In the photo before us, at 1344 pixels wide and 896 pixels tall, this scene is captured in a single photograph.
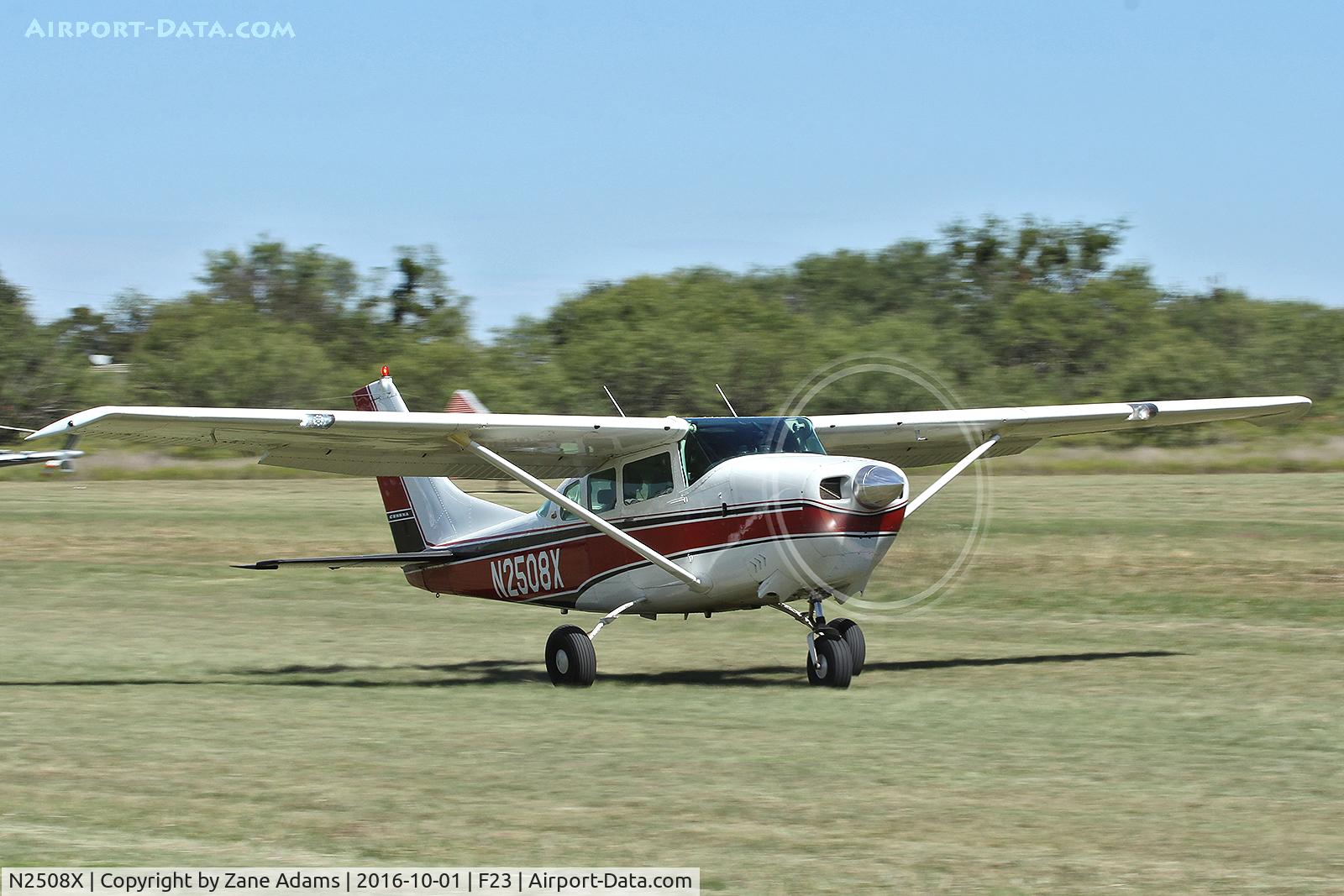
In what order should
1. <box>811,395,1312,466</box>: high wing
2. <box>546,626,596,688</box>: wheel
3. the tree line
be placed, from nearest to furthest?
1. <box>546,626,596,688</box>: wheel
2. <box>811,395,1312,466</box>: high wing
3. the tree line

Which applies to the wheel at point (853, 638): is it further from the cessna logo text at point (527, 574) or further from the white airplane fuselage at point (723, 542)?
the cessna logo text at point (527, 574)

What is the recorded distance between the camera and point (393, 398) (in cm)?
Result: 1563

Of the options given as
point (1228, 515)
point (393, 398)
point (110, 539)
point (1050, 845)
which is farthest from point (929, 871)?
point (110, 539)

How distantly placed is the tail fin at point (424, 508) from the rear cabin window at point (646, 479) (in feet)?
7.66

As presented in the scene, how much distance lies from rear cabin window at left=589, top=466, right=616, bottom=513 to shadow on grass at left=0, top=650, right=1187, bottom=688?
1576mm

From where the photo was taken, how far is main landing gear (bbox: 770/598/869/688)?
41.5 ft

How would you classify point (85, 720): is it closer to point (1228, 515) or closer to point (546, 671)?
point (546, 671)

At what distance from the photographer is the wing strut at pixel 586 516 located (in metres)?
13.0

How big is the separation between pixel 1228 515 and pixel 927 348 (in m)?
36.5

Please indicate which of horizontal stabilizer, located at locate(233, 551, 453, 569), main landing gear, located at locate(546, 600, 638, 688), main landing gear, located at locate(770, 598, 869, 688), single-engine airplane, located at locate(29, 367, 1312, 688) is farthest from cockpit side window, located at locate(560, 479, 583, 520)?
main landing gear, located at locate(770, 598, 869, 688)

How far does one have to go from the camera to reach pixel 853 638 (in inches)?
Answer: 513

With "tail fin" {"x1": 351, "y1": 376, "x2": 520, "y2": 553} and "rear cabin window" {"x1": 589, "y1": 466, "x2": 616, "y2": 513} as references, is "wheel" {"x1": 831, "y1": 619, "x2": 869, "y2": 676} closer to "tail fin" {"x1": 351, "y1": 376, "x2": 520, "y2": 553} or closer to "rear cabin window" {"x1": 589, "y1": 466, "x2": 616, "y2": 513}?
"rear cabin window" {"x1": 589, "y1": 466, "x2": 616, "y2": 513}
